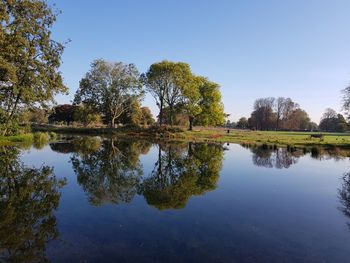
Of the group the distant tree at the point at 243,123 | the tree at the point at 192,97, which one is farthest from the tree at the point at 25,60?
the distant tree at the point at 243,123

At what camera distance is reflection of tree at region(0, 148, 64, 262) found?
6391 mm

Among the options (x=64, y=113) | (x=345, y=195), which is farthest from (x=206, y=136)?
(x=64, y=113)

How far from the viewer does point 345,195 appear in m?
13.9

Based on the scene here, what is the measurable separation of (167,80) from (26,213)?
56.4 meters

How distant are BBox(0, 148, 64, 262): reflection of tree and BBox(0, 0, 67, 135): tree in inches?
704

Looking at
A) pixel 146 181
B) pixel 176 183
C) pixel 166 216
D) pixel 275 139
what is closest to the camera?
pixel 166 216

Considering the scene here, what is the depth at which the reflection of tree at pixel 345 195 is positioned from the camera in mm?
11484

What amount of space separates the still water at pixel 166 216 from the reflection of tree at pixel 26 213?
0.02 m

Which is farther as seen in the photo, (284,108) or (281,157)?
(284,108)

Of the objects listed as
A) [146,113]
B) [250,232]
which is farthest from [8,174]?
[146,113]

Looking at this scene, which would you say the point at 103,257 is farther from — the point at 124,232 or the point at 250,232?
the point at 250,232

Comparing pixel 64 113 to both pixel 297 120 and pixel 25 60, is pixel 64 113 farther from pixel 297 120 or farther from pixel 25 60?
pixel 297 120

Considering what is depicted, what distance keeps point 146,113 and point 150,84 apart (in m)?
38.8

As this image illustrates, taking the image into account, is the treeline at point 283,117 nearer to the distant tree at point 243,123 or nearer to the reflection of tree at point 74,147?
the distant tree at point 243,123
